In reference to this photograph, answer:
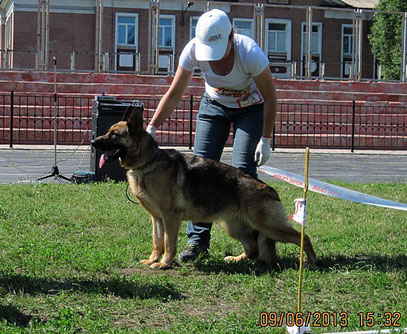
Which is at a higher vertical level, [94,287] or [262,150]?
[262,150]

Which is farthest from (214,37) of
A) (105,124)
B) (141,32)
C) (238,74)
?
(141,32)

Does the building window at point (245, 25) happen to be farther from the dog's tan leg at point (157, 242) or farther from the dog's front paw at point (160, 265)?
the dog's front paw at point (160, 265)

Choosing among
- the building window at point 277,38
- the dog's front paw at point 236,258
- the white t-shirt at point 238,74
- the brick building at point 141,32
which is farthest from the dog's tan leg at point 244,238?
the building window at point 277,38

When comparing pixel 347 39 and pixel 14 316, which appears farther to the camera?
pixel 347 39

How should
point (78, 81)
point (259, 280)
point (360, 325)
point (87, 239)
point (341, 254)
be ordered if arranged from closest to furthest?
point (360, 325)
point (259, 280)
point (341, 254)
point (87, 239)
point (78, 81)

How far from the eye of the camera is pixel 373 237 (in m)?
6.73

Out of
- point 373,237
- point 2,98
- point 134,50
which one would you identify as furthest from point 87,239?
point 134,50

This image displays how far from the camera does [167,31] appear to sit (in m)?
36.8

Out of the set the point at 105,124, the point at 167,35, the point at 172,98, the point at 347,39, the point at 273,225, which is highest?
the point at 347,39

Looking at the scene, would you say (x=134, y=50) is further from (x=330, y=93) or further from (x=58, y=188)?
(x=58, y=188)

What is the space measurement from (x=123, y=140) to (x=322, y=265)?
203 centimetres

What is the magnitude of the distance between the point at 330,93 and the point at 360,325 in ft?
72.7

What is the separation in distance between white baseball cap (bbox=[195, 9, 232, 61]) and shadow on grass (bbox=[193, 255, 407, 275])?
1.77 meters

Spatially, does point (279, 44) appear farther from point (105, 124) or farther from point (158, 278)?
point (158, 278)
